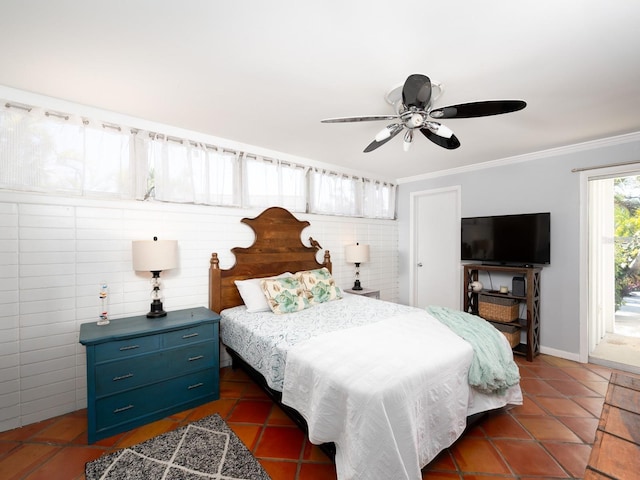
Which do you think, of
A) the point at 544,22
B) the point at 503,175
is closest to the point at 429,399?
the point at 544,22

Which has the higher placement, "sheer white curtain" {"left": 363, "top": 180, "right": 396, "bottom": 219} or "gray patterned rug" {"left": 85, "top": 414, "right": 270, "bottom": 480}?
"sheer white curtain" {"left": 363, "top": 180, "right": 396, "bottom": 219}

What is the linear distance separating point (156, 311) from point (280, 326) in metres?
1.11

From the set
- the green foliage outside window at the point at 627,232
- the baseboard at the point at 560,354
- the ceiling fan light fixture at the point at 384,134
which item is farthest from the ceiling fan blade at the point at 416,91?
the baseboard at the point at 560,354

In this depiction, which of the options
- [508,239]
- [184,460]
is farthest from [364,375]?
[508,239]

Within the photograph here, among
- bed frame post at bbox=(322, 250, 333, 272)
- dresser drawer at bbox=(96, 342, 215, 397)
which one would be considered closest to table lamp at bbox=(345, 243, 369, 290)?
bed frame post at bbox=(322, 250, 333, 272)

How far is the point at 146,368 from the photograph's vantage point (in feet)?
6.79

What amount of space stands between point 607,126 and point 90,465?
15.8ft

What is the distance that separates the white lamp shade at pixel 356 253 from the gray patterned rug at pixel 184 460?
2499 millimetres

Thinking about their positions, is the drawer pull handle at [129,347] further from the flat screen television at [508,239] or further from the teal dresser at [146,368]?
the flat screen television at [508,239]

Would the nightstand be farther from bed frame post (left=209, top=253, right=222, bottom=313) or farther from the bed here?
bed frame post (left=209, top=253, right=222, bottom=313)

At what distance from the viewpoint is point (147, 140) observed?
256 cm

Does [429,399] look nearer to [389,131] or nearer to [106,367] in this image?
[389,131]

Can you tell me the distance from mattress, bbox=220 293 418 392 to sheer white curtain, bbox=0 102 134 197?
1.54m

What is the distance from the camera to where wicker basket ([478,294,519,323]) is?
3295mm
